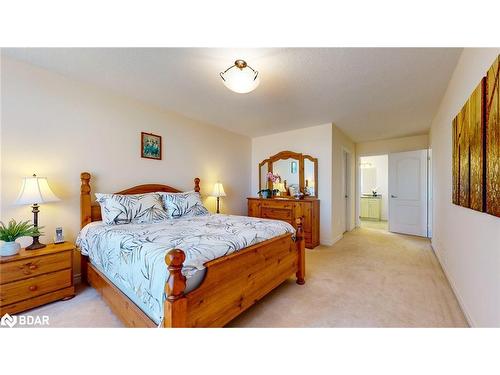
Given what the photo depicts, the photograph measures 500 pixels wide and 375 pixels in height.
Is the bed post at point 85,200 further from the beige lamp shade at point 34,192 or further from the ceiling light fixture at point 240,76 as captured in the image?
the ceiling light fixture at point 240,76

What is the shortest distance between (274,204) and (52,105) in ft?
11.3

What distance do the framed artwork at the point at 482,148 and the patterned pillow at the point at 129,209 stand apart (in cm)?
288

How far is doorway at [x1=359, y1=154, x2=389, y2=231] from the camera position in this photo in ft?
21.5

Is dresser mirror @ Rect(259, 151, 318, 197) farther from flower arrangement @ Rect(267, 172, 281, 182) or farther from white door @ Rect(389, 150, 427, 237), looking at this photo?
white door @ Rect(389, 150, 427, 237)

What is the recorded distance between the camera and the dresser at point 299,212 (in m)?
3.70

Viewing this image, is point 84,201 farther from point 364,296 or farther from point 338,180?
point 338,180

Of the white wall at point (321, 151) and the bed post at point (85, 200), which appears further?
the white wall at point (321, 151)

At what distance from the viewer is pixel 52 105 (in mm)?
2189

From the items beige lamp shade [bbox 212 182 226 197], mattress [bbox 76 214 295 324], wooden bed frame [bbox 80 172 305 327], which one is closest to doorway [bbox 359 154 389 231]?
beige lamp shade [bbox 212 182 226 197]

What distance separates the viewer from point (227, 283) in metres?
1.45

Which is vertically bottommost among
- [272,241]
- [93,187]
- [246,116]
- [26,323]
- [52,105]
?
[26,323]

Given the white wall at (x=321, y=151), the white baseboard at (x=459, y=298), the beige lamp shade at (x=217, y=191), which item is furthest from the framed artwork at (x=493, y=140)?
the beige lamp shade at (x=217, y=191)
